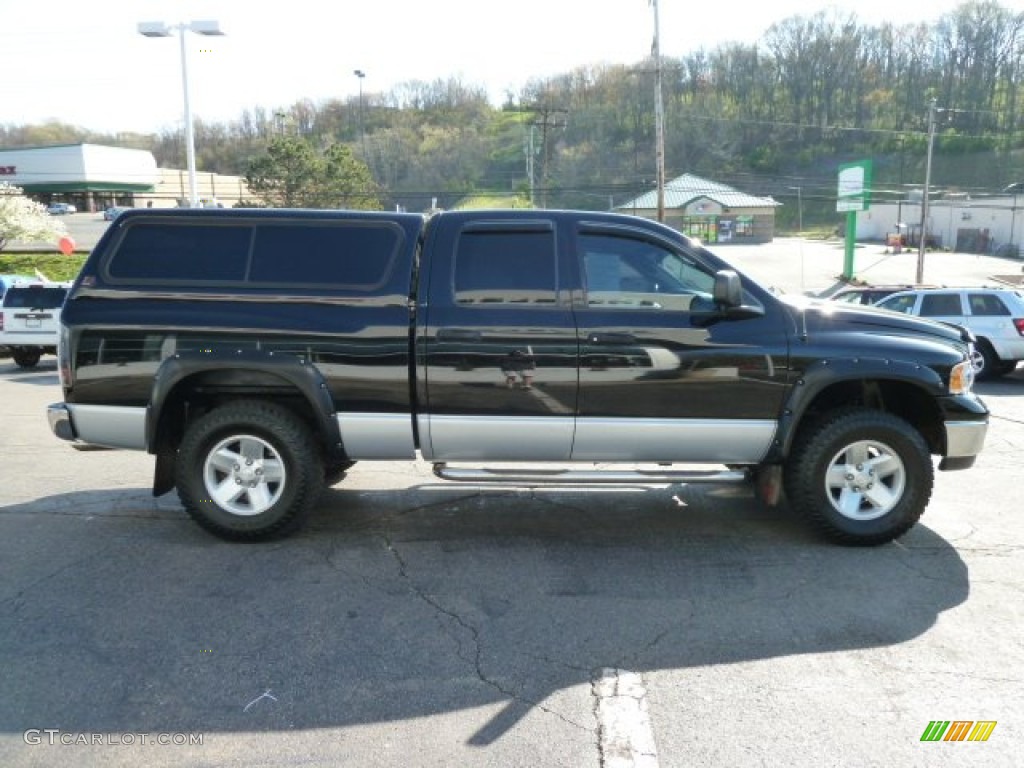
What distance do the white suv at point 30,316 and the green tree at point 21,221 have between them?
104ft

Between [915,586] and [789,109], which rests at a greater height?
[789,109]

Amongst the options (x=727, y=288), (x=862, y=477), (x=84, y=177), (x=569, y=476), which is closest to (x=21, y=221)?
(x=84, y=177)

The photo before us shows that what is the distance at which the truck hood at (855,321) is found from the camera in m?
5.12

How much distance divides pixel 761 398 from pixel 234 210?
3.56 metres

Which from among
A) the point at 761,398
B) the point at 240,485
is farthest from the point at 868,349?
the point at 240,485

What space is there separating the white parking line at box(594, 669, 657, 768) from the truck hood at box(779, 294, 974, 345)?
8.53 feet

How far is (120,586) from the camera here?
4.62 meters

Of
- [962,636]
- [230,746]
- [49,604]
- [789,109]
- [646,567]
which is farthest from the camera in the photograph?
[789,109]

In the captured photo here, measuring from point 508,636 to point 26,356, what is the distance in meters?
16.1

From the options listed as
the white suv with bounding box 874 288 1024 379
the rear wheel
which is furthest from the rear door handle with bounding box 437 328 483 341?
the rear wheel

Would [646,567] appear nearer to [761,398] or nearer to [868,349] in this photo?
[761,398]

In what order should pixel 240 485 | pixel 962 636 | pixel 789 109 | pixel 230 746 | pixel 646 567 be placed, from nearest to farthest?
pixel 230 746, pixel 962 636, pixel 646 567, pixel 240 485, pixel 789 109

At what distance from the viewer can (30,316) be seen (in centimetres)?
1606

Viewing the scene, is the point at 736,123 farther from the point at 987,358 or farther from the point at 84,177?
the point at 987,358
